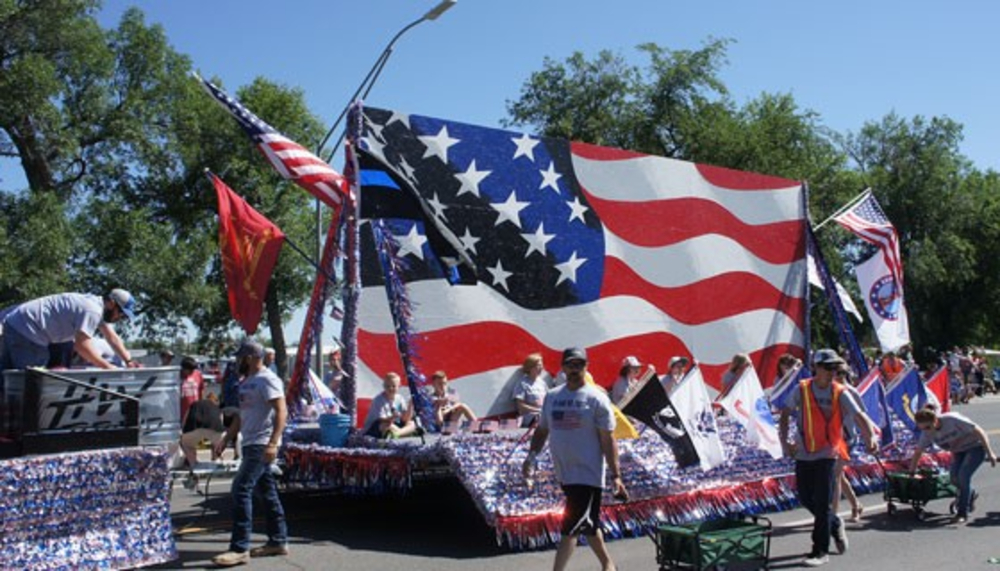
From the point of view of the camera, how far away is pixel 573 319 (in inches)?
485

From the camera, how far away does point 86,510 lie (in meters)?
6.70

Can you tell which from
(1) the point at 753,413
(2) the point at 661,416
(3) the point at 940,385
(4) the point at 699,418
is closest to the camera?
(2) the point at 661,416

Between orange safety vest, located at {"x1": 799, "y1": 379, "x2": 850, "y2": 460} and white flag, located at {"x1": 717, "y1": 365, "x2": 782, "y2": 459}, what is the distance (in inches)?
71.7

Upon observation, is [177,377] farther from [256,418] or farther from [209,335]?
[209,335]

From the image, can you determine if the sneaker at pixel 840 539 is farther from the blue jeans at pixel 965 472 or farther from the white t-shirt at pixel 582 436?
the white t-shirt at pixel 582 436

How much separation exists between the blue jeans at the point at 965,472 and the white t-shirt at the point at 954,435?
0.21 ft

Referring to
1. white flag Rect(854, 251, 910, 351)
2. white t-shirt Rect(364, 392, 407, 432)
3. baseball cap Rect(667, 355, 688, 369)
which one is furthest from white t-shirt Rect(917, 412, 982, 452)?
white t-shirt Rect(364, 392, 407, 432)

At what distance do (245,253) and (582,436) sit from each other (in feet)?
17.8

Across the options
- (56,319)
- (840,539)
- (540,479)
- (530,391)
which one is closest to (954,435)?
(840,539)

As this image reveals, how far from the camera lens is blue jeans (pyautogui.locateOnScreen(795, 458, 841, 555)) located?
7742mm

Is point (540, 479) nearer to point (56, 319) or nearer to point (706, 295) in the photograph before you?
point (56, 319)

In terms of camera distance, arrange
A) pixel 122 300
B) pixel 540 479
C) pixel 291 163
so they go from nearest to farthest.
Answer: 1. pixel 122 300
2. pixel 540 479
3. pixel 291 163

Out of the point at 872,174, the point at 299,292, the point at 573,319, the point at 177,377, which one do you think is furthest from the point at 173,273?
the point at 872,174

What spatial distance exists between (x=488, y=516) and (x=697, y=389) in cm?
261
